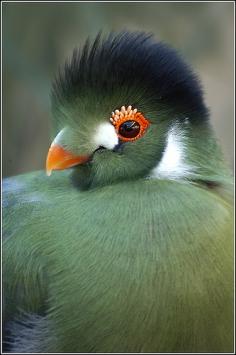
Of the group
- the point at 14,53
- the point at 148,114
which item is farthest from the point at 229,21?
the point at 148,114

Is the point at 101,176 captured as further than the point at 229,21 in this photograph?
No

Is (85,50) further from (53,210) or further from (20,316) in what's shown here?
(20,316)

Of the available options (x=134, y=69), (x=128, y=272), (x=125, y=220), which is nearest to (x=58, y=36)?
(x=134, y=69)

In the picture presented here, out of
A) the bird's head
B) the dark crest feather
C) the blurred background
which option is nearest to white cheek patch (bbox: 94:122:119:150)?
the bird's head

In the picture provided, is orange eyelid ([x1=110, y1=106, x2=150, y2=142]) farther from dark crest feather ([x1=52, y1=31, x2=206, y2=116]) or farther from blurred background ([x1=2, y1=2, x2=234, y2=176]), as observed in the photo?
blurred background ([x1=2, y1=2, x2=234, y2=176])

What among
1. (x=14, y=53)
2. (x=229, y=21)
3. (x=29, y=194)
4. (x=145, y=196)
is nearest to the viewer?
(x=145, y=196)

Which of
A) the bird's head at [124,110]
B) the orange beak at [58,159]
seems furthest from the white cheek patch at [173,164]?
the orange beak at [58,159]

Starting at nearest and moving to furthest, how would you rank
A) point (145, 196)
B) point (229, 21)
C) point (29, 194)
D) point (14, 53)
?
1. point (145, 196)
2. point (29, 194)
3. point (14, 53)
4. point (229, 21)
